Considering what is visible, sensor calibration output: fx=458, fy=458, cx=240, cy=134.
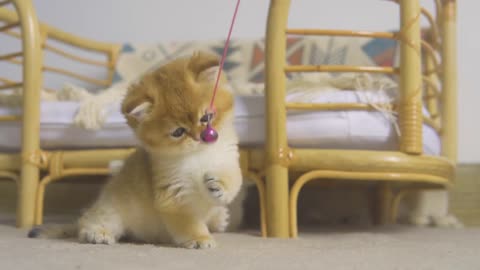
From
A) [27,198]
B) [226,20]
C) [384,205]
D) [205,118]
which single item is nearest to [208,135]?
[205,118]

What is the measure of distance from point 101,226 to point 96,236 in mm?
35

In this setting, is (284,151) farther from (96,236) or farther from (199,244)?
(96,236)

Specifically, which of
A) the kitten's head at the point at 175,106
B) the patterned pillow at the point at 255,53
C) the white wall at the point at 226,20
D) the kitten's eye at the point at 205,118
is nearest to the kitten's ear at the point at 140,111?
the kitten's head at the point at 175,106

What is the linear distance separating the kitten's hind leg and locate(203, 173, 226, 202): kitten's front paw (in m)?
0.25

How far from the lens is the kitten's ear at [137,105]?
0.96 meters

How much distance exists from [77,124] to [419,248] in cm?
103

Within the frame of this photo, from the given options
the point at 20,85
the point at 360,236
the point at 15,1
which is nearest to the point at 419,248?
the point at 360,236

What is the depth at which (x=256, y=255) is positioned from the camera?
921 mm

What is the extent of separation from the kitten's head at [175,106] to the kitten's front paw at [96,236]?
0.23 meters

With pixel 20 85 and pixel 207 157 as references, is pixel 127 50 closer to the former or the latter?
pixel 20 85

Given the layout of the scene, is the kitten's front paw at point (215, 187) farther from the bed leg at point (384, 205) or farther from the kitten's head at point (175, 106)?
→ the bed leg at point (384, 205)

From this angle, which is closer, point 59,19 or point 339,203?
point 339,203

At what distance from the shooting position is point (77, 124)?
1419mm

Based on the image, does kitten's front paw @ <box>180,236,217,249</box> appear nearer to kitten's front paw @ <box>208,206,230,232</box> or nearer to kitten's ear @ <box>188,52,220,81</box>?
kitten's front paw @ <box>208,206,230,232</box>
